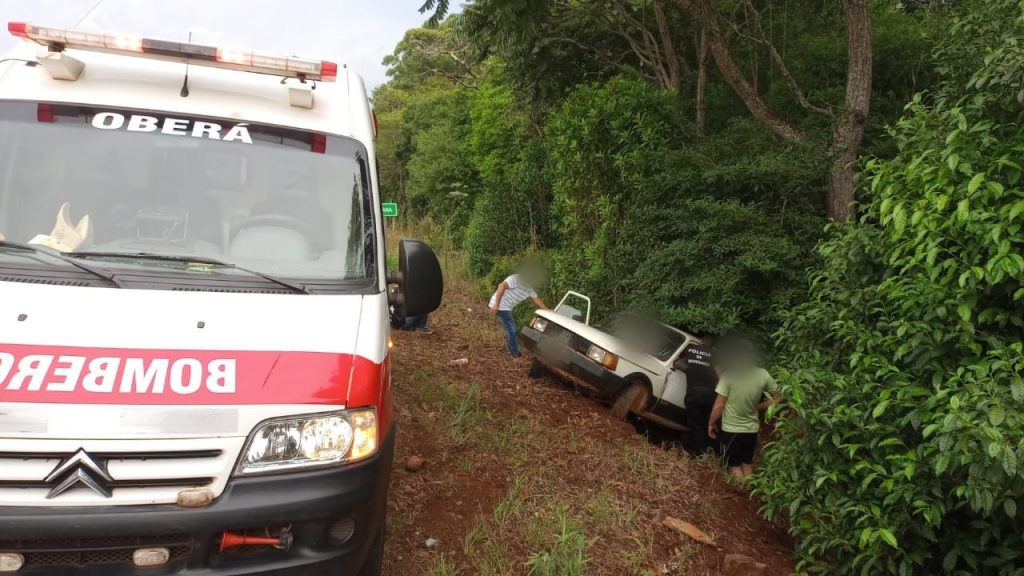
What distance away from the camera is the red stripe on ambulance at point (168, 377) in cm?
234

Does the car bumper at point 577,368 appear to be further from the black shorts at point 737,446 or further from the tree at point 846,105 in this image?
the tree at point 846,105

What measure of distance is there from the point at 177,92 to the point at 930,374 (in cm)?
421

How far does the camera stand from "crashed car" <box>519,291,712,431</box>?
726 centimetres

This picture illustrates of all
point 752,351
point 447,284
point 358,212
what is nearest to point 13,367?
point 358,212

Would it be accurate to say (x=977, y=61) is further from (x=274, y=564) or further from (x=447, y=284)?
(x=447, y=284)

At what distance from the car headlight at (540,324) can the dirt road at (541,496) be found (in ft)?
3.49

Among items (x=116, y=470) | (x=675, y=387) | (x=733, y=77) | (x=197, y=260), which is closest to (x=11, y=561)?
(x=116, y=470)

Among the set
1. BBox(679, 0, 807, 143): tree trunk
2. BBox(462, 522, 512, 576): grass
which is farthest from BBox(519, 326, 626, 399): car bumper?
BBox(679, 0, 807, 143): tree trunk

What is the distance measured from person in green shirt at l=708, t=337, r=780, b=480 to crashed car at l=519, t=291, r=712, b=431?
632 mm

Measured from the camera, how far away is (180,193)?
331 cm

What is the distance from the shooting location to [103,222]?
3.17m

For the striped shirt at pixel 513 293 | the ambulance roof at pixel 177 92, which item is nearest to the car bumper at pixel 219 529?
the ambulance roof at pixel 177 92

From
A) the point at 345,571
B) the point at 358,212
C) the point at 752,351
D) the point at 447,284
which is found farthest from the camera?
the point at 447,284

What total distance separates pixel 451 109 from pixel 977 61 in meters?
19.1
